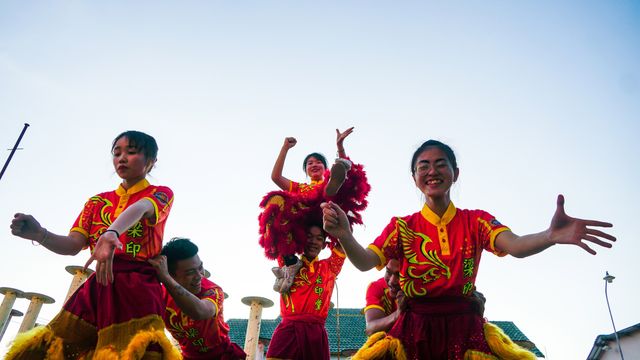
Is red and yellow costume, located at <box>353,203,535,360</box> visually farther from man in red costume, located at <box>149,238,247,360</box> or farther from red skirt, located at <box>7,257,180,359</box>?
man in red costume, located at <box>149,238,247,360</box>

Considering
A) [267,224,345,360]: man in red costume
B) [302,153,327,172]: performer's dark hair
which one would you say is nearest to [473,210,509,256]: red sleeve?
[267,224,345,360]: man in red costume

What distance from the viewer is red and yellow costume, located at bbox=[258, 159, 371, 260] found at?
12.5ft

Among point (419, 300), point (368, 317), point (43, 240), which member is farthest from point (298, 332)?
point (43, 240)

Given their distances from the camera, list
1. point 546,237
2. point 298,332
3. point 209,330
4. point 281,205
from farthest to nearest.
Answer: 1. point 281,205
2. point 298,332
3. point 209,330
4. point 546,237

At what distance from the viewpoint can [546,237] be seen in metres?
1.91

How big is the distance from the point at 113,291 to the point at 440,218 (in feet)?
6.27

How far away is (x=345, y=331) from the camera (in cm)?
1961

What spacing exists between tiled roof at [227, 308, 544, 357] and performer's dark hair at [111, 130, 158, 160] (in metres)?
16.0

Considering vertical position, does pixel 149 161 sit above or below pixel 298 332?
above

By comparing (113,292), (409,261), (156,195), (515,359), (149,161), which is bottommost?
(515,359)

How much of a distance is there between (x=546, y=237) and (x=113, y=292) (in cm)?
222

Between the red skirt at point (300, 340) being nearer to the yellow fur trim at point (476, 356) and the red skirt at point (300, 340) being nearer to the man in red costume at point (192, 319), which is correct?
the man in red costume at point (192, 319)

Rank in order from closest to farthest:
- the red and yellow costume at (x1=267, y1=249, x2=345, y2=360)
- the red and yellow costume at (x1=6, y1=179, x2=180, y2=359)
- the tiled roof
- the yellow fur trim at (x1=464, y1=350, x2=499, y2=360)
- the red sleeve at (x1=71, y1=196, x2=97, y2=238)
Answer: the yellow fur trim at (x1=464, y1=350, x2=499, y2=360)
the red and yellow costume at (x1=6, y1=179, x2=180, y2=359)
the red sleeve at (x1=71, y1=196, x2=97, y2=238)
the red and yellow costume at (x1=267, y1=249, x2=345, y2=360)
the tiled roof

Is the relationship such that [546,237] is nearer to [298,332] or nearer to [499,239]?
[499,239]
